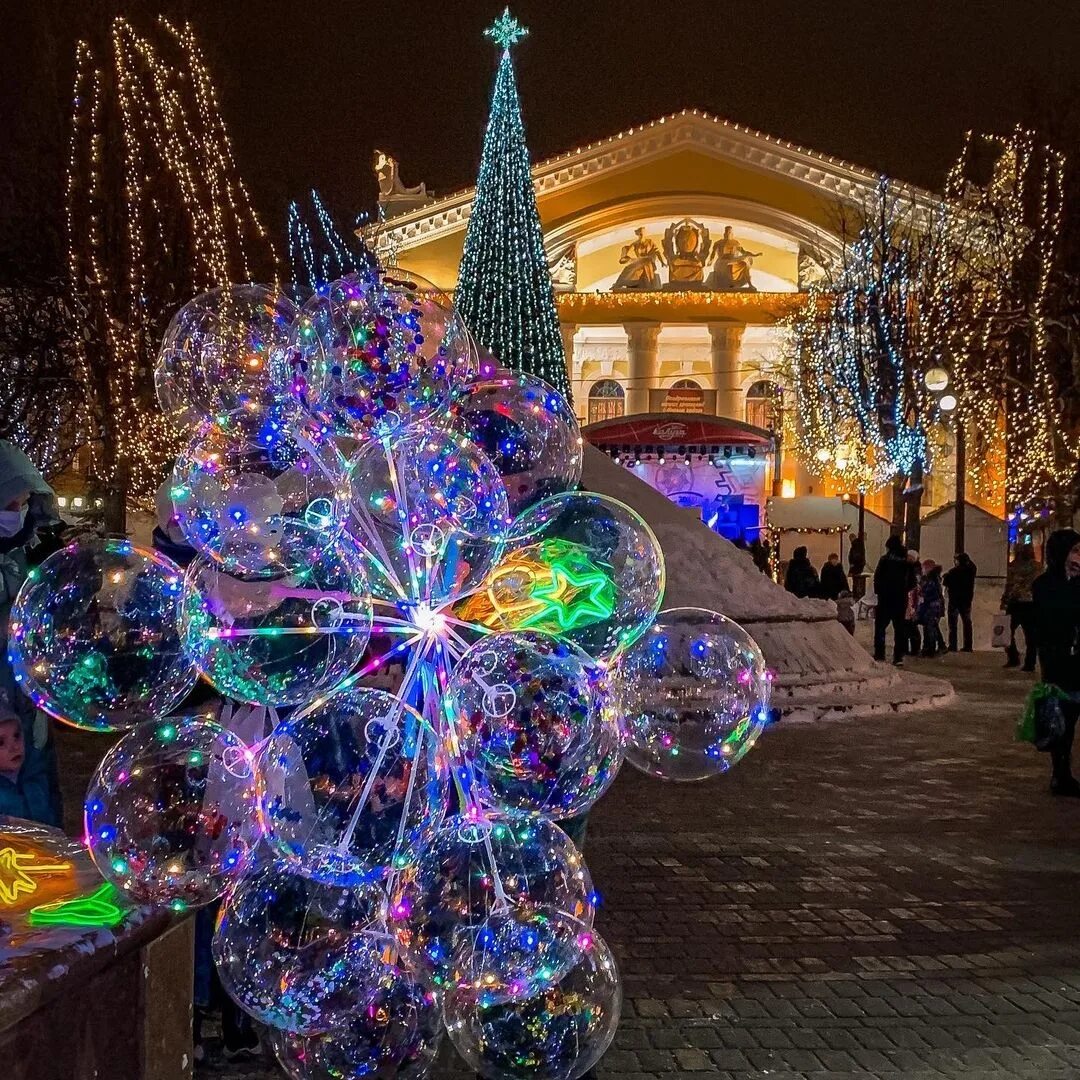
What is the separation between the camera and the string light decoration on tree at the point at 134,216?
23109mm

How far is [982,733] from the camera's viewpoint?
40.9ft

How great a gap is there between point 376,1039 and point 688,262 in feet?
149

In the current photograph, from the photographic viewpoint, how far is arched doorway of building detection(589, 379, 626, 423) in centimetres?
5091

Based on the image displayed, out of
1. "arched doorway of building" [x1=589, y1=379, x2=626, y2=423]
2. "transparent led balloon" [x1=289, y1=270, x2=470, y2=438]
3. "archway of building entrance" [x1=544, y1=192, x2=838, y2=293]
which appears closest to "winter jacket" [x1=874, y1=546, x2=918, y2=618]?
"transparent led balloon" [x1=289, y1=270, x2=470, y2=438]

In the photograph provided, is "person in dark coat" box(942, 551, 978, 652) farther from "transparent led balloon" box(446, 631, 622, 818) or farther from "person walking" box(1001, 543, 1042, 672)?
"transparent led balloon" box(446, 631, 622, 818)

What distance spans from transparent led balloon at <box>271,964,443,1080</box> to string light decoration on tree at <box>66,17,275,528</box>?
2089 centimetres

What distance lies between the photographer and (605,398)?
168ft

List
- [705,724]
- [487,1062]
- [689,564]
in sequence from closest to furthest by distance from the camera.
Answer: [487,1062]
[705,724]
[689,564]

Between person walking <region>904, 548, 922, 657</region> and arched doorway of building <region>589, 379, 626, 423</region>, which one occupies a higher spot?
arched doorway of building <region>589, 379, 626, 423</region>

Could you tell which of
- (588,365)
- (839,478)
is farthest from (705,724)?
(588,365)

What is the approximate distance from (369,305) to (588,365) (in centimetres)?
4767

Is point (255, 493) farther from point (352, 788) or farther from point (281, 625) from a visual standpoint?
point (352, 788)

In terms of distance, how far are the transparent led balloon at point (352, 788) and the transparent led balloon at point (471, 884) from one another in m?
0.08

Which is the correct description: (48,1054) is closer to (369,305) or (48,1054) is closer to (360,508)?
(360,508)
